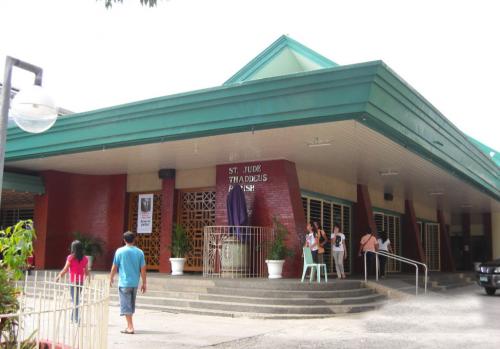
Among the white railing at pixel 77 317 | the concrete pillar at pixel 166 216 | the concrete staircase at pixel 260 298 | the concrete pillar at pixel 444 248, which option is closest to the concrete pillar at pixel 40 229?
the concrete pillar at pixel 166 216

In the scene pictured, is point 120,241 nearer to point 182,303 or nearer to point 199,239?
point 199,239

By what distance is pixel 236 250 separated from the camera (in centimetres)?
1327

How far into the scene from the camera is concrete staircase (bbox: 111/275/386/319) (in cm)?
1013

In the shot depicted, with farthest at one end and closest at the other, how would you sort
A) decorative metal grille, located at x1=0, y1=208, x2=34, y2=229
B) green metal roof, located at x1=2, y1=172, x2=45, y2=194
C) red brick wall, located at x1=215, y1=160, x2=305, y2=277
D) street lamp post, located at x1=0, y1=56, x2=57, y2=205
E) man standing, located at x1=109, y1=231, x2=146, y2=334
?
decorative metal grille, located at x1=0, y1=208, x2=34, y2=229
green metal roof, located at x1=2, y1=172, x2=45, y2=194
red brick wall, located at x1=215, y1=160, x2=305, y2=277
man standing, located at x1=109, y1=231, x2=146, y2=334
street lamp post, located at x1=0, y1=56, x2=57, y2=205

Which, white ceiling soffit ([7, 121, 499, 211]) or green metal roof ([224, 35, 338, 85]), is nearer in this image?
white ceiling soffit ([7, 121, 499, 211])

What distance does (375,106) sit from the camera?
31.3 feet

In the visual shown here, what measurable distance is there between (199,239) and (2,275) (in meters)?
11.1

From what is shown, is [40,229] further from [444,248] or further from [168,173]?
[444,248]

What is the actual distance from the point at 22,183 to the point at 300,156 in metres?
8.44

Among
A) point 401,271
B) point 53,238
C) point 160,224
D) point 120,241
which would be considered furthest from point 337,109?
point 401,271

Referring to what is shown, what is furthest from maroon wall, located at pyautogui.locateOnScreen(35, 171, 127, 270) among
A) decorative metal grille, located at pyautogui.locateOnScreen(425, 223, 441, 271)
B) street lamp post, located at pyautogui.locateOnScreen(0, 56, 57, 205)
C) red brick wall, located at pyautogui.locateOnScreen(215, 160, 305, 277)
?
decorative metal grille, located at pyautogui.locateOnScreen(425, 223, 441, 271)

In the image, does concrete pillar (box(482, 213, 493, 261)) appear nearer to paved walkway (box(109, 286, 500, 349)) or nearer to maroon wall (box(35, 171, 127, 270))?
paved walkway (box(109, 286, 500, 349))

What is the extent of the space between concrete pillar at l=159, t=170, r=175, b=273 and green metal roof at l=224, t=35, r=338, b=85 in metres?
3.96

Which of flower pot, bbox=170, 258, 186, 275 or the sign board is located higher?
the sign board
